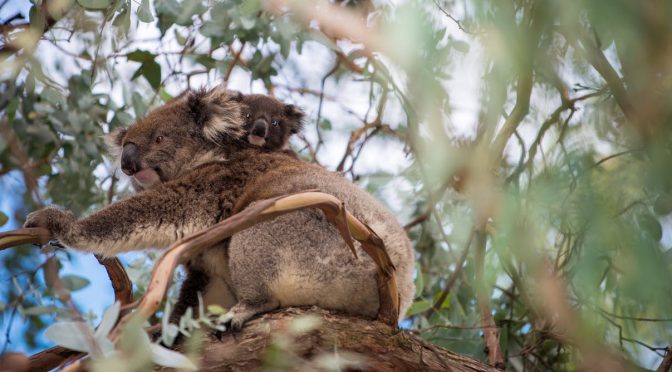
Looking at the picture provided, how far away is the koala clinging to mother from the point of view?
2.72 m

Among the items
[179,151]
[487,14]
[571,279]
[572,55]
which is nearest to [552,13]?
[487,14]

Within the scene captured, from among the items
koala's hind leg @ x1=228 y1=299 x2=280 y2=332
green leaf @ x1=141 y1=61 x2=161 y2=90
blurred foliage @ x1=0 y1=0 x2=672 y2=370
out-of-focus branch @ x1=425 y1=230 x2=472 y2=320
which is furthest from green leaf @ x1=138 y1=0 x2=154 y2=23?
out-of-focus branch @ x1=425 y1=230 x2=472 y2=320

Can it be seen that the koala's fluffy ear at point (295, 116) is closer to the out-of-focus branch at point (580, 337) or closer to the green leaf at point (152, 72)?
the green leaf at point (152, 72)

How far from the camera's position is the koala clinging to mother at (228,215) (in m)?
2.72

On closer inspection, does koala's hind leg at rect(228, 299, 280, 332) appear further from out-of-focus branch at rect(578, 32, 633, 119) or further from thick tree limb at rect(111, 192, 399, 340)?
out-of-focus branch at rect(578, 32, 633, 119)

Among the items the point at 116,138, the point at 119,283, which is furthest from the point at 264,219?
the point at 116,138

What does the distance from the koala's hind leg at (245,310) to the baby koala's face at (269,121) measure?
4.47ft

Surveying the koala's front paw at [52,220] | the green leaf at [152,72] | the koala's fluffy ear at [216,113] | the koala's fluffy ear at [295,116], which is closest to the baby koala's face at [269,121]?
the koala's fluffy ear at [295,116]

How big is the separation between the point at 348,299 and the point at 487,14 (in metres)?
1.20

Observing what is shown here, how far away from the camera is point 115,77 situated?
4520mm

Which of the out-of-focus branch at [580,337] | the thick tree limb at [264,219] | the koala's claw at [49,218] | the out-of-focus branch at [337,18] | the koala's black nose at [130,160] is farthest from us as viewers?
the out-of-focus branch at [337,18]

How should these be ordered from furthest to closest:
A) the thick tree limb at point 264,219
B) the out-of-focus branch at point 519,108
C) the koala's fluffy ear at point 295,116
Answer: the koala's fluffy ear at point 295,116, the out-of-focus branch at point 519,108, the thick tree limb at point 264,219

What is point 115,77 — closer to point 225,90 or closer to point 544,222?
point 225,90

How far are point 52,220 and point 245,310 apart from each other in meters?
0.78
